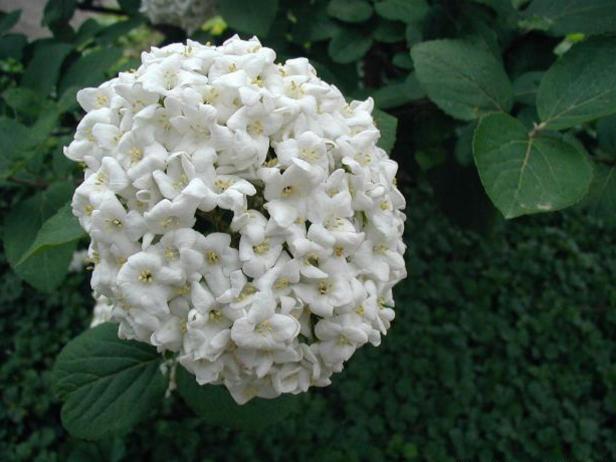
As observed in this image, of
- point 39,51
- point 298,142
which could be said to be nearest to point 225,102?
point 298,142

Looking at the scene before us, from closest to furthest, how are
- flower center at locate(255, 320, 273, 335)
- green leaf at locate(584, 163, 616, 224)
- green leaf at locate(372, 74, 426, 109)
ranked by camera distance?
flower center at locate(255, 320, 273, 335), green leaf at locate(584, 163, 616, 224), green leaf at locate(372, 74, 426, 109)

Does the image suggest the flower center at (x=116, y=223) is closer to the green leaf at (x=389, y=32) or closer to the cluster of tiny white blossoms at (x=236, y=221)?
the cluster of tiny white blossoms at (x=236, y=221)

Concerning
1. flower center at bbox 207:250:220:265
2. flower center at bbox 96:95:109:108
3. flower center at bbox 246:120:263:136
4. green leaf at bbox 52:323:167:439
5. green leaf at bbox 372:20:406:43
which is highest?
flower center at bbox 246:120:263:136

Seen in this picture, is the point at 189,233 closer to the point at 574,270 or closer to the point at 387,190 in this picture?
the point at 387,190

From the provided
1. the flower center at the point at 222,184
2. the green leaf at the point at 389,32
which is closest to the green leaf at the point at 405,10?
the green leaf at the point at 389,32

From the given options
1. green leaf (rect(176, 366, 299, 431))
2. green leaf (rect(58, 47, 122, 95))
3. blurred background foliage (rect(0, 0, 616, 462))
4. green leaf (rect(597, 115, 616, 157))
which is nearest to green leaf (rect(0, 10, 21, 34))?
blurred background foliage (rect(0, 0, 616, 462))

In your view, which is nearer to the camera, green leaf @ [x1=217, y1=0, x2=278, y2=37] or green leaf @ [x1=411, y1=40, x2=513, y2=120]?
green leaf @ [x1=411, y1=40, x2=513, y2=120]

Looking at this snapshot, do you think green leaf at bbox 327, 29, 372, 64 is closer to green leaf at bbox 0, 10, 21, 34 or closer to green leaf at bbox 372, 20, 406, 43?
green leaf at bbox 372, 20, 406, 43

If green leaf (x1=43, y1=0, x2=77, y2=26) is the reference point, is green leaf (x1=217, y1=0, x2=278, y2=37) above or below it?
above
